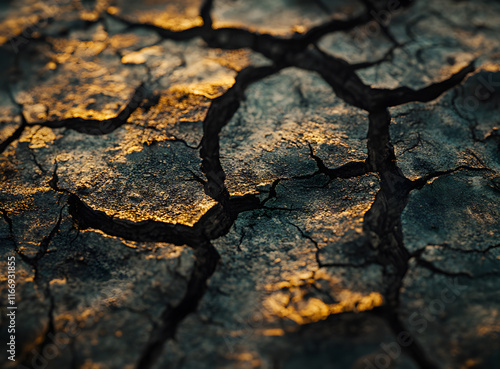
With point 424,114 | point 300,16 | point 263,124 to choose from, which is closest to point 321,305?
point 263,124

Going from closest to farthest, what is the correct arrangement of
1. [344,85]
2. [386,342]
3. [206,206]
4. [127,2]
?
[386,342], [206,206], [344,85], [127,2]

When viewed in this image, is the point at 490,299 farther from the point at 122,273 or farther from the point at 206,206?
the point at 122,273

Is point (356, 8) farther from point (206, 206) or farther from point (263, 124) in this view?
point (206, 206)

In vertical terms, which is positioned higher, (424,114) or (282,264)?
(424,114)

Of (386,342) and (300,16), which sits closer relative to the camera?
(386,342)

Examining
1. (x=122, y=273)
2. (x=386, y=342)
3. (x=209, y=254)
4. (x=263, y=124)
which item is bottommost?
(x=122, y=273)

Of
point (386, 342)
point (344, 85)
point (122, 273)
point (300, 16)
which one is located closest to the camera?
point (386, 342)
